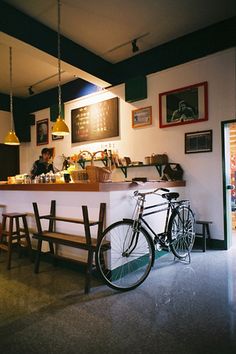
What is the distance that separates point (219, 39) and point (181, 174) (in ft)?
7.31

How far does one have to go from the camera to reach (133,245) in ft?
9.70

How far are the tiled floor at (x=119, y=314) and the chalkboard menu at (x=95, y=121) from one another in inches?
127

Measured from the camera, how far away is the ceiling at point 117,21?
3.48 metres

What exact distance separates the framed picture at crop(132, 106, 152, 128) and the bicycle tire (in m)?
1.96

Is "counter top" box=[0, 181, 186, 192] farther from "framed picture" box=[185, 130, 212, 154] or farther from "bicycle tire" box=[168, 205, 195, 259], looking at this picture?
"framed picture" box=[185, 130, 212, 154]

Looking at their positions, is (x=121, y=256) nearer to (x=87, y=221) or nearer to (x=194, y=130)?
(x=87, y=221)

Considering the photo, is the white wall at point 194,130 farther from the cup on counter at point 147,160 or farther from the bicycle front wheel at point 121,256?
the bicycle front wheel at point 121,256

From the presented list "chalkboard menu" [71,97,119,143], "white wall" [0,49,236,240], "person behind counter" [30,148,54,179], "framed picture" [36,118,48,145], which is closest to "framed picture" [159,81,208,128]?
"white wall" [0,49,236,240]

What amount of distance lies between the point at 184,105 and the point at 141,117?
35.3 inches

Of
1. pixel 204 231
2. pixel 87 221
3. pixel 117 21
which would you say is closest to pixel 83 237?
pixel 87 221

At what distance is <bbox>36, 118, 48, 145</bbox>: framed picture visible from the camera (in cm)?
690

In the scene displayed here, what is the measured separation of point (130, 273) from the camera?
2982 millimetres

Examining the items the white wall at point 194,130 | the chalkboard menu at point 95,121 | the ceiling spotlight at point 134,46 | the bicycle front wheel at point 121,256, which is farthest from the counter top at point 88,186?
the ceiling spotlight at point 134,46

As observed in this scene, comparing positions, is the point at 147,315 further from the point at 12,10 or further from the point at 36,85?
the point at 36,85
